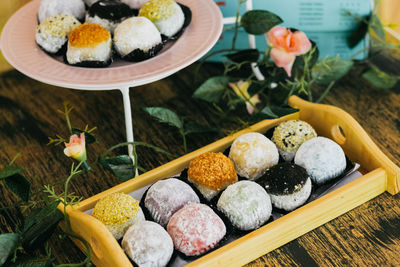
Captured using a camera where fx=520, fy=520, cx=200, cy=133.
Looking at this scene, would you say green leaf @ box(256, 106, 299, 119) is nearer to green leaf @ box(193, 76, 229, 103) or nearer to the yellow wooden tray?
the yellow wooden tray

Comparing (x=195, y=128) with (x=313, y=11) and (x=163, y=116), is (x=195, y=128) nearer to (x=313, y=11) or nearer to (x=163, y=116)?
(x=163, y=116)

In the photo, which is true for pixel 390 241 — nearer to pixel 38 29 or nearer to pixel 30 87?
pixel 38 29

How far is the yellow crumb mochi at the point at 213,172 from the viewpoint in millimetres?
826

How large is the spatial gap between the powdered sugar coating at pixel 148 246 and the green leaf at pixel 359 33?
0.73m

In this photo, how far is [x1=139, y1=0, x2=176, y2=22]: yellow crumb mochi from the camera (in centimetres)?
92

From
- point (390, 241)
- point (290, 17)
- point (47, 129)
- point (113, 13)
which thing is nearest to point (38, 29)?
point (113, 13)

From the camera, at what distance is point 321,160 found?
2.81ft

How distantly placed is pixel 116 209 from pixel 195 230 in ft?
0.40

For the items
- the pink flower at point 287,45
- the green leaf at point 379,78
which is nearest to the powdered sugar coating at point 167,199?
the pink flower at point 287,45

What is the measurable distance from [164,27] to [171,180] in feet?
0.92

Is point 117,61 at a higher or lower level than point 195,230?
higher

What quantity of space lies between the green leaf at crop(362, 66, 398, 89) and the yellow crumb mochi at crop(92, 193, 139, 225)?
2.22 ft

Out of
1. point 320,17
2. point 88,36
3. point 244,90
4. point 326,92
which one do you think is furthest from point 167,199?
point 320,17

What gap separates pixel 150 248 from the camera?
0.72 m
